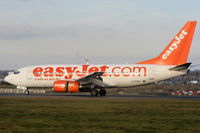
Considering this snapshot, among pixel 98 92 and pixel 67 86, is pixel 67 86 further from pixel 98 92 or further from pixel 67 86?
pixel 98 92

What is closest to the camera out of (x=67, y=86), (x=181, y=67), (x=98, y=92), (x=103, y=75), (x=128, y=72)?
(x=181, y=67)

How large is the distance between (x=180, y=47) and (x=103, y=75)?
8975mm

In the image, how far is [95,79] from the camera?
42.0m

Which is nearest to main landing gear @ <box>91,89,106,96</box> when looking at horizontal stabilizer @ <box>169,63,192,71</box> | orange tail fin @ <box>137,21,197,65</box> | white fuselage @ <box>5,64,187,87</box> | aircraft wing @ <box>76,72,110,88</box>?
aircraft wing @ <box>76,72,110,88</box>

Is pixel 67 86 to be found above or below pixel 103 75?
below

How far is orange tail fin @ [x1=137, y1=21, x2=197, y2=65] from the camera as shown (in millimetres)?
41844

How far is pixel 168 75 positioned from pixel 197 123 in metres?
24.4

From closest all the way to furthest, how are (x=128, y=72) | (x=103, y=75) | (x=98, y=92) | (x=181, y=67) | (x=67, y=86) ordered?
1. (x=181, y=67)
2. (x=67, y=86)
3. (x=128, y=72)
4. (x=103, y=75)
5. (x=98, y=92)

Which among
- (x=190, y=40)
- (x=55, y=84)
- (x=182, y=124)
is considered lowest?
(x=182, y=124)

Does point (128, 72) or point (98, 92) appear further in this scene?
point (98, 92)

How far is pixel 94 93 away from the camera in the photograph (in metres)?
42.8

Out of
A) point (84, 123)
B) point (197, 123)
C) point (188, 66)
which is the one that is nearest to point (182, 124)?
point (197, 123)

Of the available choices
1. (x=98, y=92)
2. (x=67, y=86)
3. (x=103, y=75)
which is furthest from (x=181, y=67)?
(x=67, y=86)

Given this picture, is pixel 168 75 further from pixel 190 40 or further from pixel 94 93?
pixel 94 93
